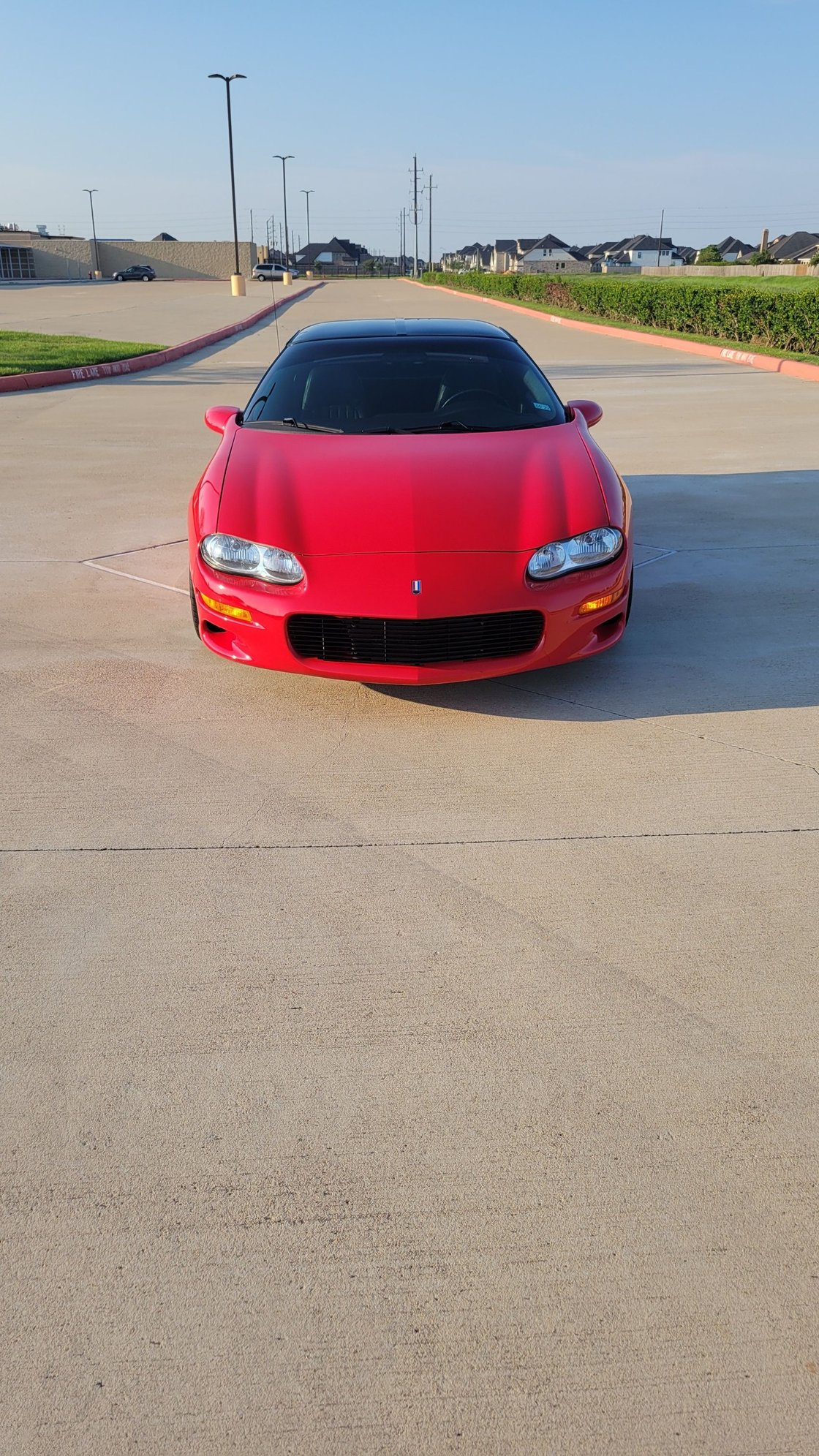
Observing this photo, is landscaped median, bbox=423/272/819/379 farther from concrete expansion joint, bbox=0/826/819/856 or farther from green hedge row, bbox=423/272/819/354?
concrete expansion joint, bbox=0/826/819/856

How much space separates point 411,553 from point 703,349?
19424mm

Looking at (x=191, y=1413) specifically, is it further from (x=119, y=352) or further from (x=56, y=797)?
(x=119, y=352)

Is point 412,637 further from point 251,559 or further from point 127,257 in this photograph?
point 127,257

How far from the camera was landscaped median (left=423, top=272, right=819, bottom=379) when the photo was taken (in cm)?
1947

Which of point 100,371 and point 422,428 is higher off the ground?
point 422,428

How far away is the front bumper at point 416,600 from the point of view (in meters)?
4.14

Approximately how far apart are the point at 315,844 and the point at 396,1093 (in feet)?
3.75

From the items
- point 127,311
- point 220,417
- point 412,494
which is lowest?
point 127,311

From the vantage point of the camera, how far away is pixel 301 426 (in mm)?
5426

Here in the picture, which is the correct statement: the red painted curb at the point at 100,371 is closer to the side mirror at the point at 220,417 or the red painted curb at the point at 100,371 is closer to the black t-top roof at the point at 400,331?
the black t-top roof at the point at 400,331

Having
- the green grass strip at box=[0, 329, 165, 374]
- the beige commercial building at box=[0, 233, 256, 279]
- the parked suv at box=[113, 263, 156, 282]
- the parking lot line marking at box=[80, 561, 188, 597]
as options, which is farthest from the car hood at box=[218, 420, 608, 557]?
the beige commercial building at box=[0, 233, 256, 279]

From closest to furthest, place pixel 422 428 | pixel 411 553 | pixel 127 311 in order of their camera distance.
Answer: pixel 411 553 < pixel 422 428 < pixel 127 311

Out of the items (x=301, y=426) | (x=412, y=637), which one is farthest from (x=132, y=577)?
(x=412, y=637)

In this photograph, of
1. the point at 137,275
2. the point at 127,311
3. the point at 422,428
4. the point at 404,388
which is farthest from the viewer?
the point at 137,275
